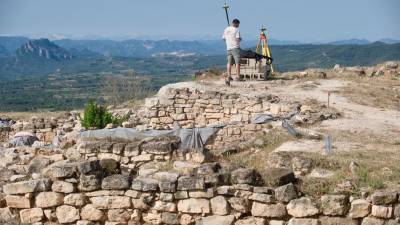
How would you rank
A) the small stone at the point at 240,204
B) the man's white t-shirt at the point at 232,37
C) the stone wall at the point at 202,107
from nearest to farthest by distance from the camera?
the small stone at the point at 240,204, the stone wall at the point at 202,107, the man's white t-shirt at the point at 232,37

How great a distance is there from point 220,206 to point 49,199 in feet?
7.53

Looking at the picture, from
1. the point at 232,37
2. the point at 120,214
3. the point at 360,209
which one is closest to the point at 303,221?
the point at 360,209

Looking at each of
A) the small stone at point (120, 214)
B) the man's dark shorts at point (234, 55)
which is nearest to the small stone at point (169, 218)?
the small stone at point (120, 214)

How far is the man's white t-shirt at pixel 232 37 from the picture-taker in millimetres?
16969

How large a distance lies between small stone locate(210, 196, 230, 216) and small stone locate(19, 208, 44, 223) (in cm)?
234

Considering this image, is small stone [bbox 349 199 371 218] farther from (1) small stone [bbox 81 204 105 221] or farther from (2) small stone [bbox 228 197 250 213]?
(1) small stone [bbox 81 204 105 221]

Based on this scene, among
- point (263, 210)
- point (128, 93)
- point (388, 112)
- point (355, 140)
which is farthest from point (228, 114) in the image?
point (128, 93)

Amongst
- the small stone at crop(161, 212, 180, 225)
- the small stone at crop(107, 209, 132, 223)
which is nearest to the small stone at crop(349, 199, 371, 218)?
the small stone at crop(161, 212, 180, 225)

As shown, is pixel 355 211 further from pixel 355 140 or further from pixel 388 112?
pixel 388 112

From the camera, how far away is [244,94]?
16.1 m

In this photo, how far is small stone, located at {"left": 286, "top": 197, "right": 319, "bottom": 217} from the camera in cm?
710

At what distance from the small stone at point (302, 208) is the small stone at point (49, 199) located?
299cm

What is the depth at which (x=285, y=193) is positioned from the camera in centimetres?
720

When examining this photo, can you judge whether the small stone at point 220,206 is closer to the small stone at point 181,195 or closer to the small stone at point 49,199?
the small stone at point 181,195
